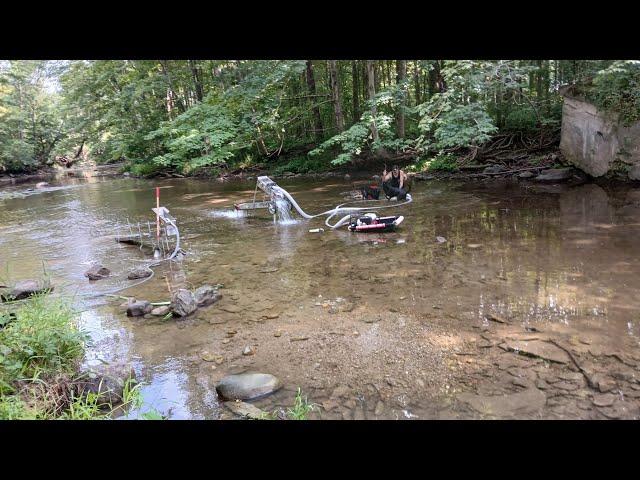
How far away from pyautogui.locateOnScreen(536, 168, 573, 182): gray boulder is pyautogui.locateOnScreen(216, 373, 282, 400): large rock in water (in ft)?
43.3

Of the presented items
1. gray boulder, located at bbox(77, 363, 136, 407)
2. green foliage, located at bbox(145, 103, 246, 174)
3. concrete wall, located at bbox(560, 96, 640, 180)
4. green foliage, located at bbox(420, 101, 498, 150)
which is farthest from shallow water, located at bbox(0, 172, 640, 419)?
green foliage, located at bbox(145, 103, 246, 174)

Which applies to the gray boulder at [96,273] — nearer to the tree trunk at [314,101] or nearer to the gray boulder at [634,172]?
the gray boulder at [634,172]

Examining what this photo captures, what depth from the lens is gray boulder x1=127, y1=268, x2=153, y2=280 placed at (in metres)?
7.82

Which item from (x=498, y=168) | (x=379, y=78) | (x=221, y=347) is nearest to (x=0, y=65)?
(x=379, y=78)

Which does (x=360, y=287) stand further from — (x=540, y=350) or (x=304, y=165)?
(x=304, y=165)

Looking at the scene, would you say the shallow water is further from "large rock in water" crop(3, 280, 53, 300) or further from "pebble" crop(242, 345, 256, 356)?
"large rock in water" crop(3, 280, 53, 300)

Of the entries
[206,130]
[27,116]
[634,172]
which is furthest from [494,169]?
[27,116]

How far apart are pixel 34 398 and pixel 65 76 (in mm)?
27331

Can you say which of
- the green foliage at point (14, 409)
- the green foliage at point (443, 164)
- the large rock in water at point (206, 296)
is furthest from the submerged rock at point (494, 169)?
the green foliage at point (14, 409)

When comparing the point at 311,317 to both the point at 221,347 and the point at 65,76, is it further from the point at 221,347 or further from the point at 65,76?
the point at 65,76

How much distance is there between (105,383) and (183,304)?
1832 mm

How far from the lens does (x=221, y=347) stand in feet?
17.3

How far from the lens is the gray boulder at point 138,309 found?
20.3ft

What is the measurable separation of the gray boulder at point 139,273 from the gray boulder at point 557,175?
12.4 metres
